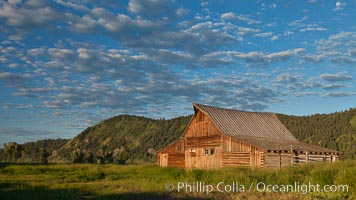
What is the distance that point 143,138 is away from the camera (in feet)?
556

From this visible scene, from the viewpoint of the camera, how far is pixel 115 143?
17312 centimetres

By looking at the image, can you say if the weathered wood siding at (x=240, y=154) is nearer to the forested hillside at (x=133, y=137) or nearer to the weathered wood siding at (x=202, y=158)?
the weathered wood siding at (x=202, y=158)

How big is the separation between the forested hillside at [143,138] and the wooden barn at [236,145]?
1601 inches

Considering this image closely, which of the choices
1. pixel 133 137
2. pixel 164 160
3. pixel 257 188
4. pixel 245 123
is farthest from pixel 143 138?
pixel 257 188

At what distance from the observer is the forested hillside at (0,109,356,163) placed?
92.6 meters

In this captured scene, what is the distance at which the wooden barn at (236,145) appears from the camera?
35938 millimetres

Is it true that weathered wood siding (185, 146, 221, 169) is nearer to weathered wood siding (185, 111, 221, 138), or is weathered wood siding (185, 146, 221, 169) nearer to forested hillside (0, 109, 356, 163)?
weathered wood siding (185, 111, 221, 138)

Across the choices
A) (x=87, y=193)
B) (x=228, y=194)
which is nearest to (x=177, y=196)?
(x=228, y=194)

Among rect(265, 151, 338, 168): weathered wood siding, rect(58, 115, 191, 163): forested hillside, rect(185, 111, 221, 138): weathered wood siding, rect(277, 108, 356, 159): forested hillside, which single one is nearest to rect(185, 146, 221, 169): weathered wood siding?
rect(185, 111, 221, 138): weathered wood siding

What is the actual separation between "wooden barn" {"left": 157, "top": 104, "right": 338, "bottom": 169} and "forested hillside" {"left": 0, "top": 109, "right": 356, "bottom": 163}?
40.7 meters

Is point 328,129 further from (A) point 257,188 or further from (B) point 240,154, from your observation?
(A) point 257,188

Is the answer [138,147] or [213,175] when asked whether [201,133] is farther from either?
[138,147]

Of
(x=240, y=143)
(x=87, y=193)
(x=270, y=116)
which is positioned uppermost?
(x=270, y=116)

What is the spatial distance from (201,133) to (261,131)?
7.58m
